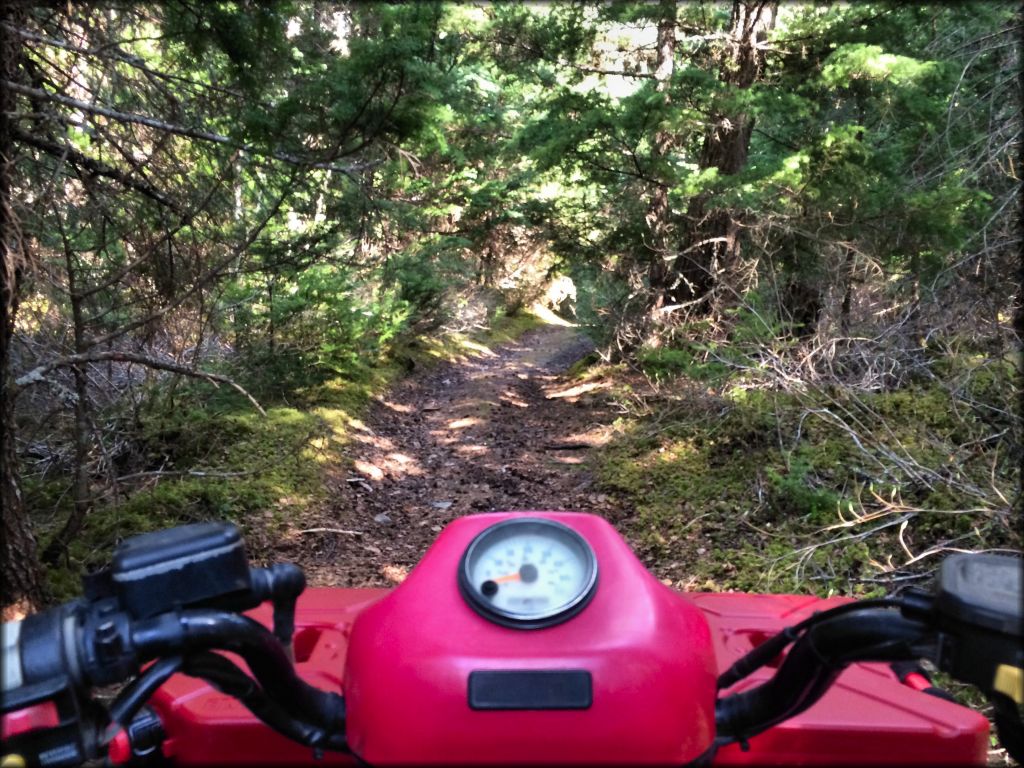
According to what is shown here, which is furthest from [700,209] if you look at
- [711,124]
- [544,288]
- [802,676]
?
[544,288]

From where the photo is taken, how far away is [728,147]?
8.24 meters

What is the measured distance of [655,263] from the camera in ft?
32.1

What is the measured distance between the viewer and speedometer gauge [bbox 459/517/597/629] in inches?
64.1

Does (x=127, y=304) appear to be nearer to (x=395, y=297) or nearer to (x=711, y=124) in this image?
(x=711, y=124)

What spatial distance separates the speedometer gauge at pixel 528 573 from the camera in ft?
5.34

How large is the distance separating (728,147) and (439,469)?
5.31m

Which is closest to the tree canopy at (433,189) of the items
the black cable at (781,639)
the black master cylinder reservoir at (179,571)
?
the black master cylinder reservoir at (179,571)

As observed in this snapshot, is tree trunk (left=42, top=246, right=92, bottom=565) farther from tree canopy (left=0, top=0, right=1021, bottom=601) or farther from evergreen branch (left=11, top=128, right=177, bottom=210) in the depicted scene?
evergreen branch (left=11, top=128, right=177, bottom=210)

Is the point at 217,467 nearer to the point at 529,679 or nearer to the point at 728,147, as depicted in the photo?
the point at 529,679

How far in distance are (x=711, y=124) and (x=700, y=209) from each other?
1.89m

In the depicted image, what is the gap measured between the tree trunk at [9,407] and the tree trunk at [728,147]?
5.78 meters

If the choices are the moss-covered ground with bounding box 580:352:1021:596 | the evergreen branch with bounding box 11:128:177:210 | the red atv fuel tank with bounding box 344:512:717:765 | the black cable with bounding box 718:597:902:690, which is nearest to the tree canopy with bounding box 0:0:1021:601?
the evergreen branch with bounding box 11:128:177:210

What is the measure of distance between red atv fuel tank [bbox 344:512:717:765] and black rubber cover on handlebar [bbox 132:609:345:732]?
15 cm

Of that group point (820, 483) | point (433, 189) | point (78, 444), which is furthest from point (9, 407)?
point (433, 189)
